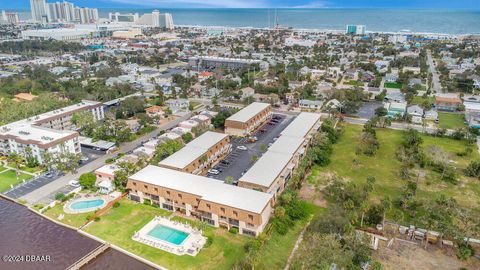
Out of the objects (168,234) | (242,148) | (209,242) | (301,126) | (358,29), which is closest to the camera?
(209,242)

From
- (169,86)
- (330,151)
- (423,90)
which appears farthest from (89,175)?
(423,90)

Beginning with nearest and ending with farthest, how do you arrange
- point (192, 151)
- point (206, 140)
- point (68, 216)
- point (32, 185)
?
point (68, 216) < point (32, 185) < point (192, 151) < point (206, 140)

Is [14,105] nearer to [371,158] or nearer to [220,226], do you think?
[220,226]

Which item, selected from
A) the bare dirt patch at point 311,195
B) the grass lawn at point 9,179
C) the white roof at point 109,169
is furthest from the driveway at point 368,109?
the grass lawn at point 9,179

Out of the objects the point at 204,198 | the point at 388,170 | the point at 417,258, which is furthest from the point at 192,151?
the point at 417,258

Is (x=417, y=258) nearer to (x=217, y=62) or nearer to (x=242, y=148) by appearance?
(x=242, y=148)

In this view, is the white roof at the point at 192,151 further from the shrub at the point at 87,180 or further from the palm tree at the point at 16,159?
the palm tree at the point at 16,159
